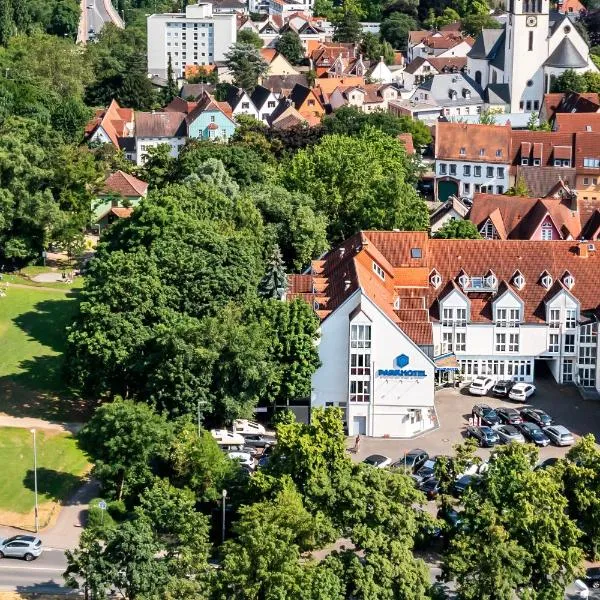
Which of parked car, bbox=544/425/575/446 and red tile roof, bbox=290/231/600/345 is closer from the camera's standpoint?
parked car, bbox=544/425/575/446

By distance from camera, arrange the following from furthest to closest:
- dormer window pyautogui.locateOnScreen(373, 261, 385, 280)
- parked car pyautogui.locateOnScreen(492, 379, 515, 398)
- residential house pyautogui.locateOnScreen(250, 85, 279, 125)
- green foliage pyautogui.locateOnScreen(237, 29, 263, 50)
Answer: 1. green foliage pyautogui.locateOnScreen(237, 29, 263, 50)
2. residential house pyautogui.locateOnScreen(250, 85, 279, 125)
3. dormer window pyautogui.locateOnScreen(373, 261, 385, 280)
4. parked car pyautogui.locateOnScreen(492, 379, 515, 398)

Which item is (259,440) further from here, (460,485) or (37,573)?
(37,573)

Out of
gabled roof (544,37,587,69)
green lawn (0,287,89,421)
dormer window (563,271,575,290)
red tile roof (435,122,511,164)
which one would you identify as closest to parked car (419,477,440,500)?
dormer window (563,271,575,290)

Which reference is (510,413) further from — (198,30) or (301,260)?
(198,30)

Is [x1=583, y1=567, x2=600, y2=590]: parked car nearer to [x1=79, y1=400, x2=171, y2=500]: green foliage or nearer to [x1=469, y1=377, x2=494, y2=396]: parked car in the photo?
[x1=79, y1=400, x2=171, y2=500]: green foliage

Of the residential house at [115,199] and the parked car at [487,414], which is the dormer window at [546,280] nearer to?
the parked car at [487,414]

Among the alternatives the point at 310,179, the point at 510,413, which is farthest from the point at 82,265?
the point at 510,413

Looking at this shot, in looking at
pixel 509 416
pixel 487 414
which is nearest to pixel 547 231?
pixel 509 416

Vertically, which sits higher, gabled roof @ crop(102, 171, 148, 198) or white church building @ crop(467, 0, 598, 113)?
white church building @ crop(467, 0, 598, 113)
